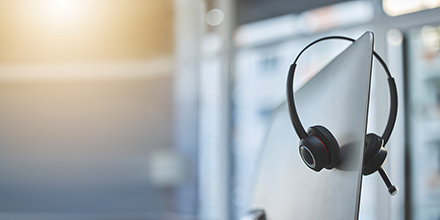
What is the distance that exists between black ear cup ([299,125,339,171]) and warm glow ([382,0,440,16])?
85.2 inches

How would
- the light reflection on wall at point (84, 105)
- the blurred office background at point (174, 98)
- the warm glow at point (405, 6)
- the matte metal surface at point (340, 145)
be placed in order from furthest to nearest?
the warm glow at point (405, 6) → the blurred office background at point (174, 98) → the light reflection on wall at point (84, 105) → the matte metal surface at point (340, 145)

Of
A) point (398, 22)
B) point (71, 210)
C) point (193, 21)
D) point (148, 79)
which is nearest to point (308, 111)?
point (71, 210)

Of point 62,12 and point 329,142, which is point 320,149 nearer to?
point 329,142

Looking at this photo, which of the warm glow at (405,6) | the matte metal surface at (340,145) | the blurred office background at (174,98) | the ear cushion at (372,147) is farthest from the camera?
the warm glow at (405,6)

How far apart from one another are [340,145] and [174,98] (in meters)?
2.48

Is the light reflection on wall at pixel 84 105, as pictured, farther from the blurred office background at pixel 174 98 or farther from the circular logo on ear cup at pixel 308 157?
the circular logo on ear cup at pixel 308 157

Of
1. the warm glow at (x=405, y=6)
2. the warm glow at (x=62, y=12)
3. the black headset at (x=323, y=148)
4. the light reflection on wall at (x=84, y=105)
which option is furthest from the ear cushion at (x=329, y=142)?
the warm glow at (x=405, y=6)

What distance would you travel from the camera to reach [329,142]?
352mm

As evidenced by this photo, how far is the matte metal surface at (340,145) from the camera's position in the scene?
0.31 meters

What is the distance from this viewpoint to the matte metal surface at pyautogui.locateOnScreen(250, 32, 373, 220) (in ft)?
1.00

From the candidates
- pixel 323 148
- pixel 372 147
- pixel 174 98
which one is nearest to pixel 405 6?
pixel 174 98

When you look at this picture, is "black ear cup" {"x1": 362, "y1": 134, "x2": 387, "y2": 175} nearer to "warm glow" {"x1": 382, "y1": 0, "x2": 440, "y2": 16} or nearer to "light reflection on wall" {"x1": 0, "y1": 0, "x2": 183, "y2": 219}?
"light reflection on wall" {"x1": 0, "y1": 0, "x2": 183, "y2": 219}

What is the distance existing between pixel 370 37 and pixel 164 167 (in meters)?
2.39

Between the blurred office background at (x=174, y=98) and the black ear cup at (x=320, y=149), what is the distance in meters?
0.53
